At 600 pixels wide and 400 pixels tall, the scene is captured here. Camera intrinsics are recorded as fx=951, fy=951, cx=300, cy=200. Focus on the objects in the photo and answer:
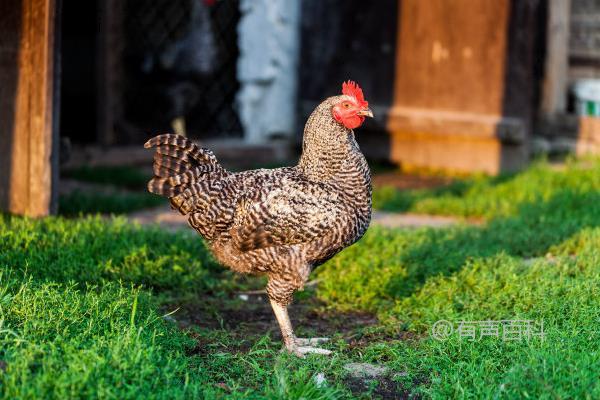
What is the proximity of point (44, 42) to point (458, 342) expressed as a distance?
3.73 metres

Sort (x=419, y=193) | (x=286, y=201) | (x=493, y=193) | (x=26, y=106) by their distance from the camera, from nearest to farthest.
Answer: (x=286, y=201)
(x=26, y=106)
(x=493, y=193)
(x=419, y=193)

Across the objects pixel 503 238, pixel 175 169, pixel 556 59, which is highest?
pixel 556 59

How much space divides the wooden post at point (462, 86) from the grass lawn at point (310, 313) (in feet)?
7.06

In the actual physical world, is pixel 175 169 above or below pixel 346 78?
below

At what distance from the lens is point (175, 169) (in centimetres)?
505

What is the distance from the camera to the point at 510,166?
9914mm

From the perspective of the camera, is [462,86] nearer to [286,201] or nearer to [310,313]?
[310,313]

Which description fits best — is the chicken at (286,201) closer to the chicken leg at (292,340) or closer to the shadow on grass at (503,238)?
the chicken leg at (292,340)

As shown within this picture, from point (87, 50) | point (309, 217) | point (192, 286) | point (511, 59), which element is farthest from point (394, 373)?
point (87, 50)

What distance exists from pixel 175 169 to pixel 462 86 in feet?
18.2

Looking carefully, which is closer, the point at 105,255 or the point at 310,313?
the point at 310,313

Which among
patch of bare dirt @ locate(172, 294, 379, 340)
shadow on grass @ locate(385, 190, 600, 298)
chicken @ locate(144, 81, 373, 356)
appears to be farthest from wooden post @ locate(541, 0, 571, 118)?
chicken @ locate(144, 81, 373, 356)

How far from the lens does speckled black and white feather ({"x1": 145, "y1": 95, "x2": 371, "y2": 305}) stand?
4.87m

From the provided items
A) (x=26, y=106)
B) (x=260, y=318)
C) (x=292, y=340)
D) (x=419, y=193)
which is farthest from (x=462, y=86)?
(x=292, y=340)
